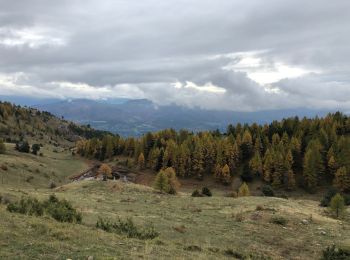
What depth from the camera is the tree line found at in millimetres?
126562

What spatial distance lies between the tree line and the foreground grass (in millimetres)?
71106

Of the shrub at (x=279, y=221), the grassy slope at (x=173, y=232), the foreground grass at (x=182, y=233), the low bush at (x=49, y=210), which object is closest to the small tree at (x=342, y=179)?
the foreground grass at (x=182, y=233)

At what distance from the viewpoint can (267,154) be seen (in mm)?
133375

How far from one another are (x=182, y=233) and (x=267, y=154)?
4042 inches

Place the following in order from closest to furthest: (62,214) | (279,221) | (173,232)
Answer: (62,214) < (173,232) < (279,221)

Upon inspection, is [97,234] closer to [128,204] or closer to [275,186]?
[128,204]

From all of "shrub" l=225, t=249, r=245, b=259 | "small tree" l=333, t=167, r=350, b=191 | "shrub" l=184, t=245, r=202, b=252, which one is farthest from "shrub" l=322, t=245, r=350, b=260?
"small tree" l=333, t=167, r=350, b=191

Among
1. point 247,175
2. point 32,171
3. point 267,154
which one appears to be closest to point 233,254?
point 32,171

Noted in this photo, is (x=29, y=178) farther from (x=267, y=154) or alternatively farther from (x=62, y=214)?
(x=62, y=214)

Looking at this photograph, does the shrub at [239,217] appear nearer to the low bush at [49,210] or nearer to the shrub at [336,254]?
the shrub at [336,254]

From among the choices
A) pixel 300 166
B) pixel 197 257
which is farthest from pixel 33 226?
pixel 300 166

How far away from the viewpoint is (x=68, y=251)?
19.6 metres

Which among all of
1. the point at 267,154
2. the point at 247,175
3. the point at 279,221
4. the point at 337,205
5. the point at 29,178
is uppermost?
the point at 267,154

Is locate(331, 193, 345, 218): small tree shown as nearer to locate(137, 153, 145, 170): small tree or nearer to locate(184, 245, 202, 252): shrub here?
locate(184, 245, 202, 252): shrub
